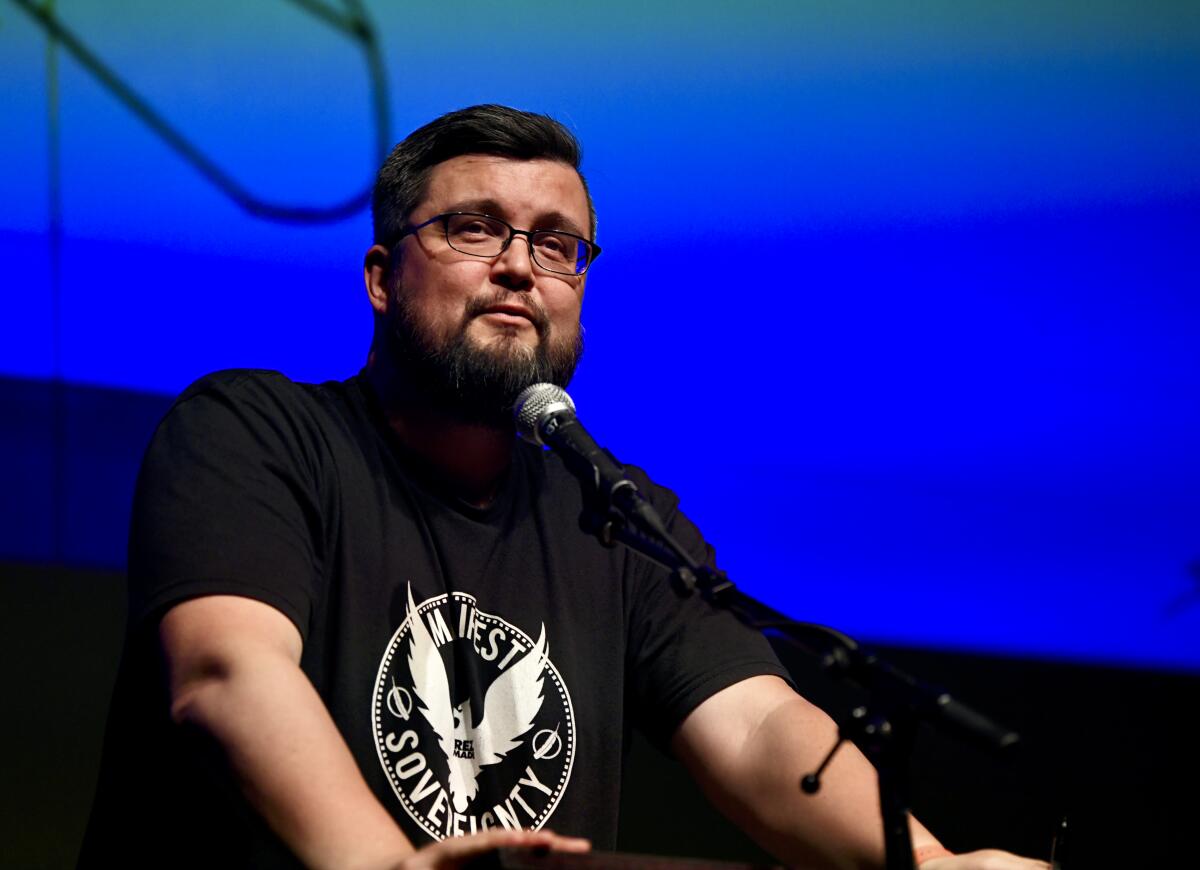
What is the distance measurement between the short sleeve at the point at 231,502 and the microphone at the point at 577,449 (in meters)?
0.29

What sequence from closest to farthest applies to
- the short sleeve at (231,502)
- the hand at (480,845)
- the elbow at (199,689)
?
the hand at (480,845) < the elbow at (199,689) < the short sleeve at (231,502)

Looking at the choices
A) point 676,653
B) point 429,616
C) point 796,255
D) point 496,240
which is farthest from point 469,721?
point 796,255

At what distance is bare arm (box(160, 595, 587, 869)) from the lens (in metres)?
1.16

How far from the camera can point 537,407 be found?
4.66 feet

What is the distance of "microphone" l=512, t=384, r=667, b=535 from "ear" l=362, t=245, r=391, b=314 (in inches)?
21.6

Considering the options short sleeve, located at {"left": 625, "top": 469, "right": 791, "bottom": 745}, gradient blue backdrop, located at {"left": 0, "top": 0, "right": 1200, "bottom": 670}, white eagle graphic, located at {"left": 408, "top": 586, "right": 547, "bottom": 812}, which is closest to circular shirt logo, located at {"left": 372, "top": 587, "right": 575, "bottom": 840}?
white eagle graphic, located at {"left": 408, "top": 586, "right": 547, "bottom": 812}

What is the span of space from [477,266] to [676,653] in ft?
1.92

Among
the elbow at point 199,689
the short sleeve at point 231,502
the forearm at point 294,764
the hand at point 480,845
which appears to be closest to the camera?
the hand at point 480,845

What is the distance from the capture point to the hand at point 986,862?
1.34 metres

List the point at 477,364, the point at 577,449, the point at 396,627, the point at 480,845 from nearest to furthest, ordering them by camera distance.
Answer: the point at 480,845 → the point at 577,449 → the point at 396,627 → the point at 477,364

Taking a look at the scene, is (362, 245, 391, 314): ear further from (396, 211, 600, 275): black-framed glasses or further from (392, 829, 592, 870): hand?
(392, 829, 592, 870): hand

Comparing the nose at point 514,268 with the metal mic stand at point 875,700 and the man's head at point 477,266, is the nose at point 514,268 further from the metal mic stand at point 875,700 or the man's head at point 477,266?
the metal mic stand at point 875,700

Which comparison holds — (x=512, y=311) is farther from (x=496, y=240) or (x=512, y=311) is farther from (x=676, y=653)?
(x=676, y=653)

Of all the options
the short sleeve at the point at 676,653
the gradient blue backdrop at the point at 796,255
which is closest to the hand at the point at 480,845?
the short sleeve at the point at 676,653
